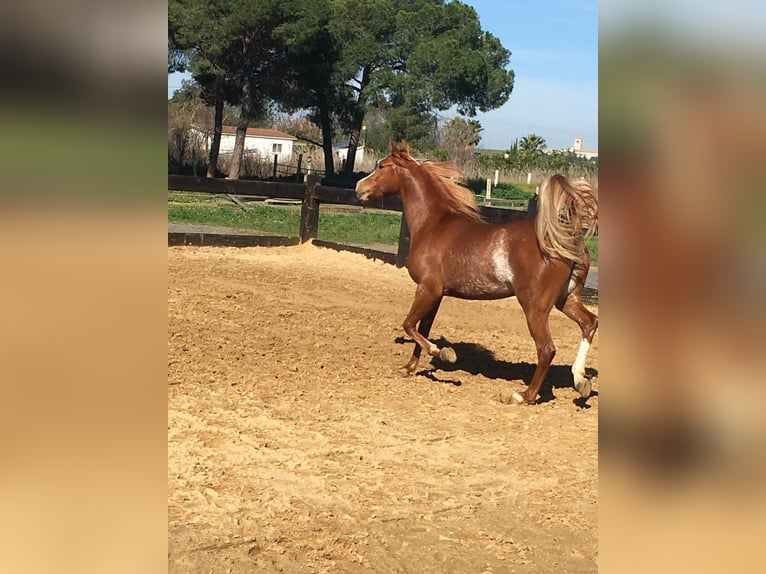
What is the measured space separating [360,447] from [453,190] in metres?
2.92

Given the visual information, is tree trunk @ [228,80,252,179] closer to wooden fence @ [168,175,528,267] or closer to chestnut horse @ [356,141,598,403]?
wooden fence @ [168,175,528,267]

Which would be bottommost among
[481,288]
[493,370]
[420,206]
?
[493,370]

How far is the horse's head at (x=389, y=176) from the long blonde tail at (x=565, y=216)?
186cm

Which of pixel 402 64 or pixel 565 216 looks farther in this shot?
pixel 402 64

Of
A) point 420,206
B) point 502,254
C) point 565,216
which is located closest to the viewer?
point 565,216

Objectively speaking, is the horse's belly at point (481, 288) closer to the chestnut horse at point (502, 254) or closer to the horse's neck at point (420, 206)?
the chestnut horse at point (502, 254)

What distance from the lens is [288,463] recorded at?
4176 mm

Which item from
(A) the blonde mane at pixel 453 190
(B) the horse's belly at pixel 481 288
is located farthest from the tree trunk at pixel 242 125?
(B) the horse's belly at pixel 481 288

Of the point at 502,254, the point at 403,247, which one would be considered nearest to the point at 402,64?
the point at 403,247

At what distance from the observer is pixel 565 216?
5426 mm

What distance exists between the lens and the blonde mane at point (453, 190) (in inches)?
263

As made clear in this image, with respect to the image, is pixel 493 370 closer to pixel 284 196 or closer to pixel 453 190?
pixel 453 190
